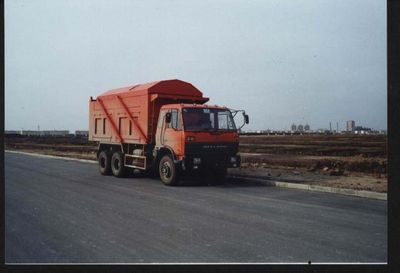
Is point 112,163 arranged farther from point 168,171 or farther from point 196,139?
point 196,139

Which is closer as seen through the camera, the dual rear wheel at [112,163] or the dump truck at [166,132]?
the dump truck at [166,132]

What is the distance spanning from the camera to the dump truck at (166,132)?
12.7 m

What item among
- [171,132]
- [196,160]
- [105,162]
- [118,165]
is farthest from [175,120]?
[105,162]

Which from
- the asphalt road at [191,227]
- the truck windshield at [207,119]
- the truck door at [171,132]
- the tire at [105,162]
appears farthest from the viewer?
the tire at [105,162]

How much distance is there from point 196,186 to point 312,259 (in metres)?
7.78

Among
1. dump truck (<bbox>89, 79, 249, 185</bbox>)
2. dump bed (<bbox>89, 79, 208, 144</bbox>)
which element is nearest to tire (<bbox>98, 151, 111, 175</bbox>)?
dump truck (<bbox>89, 79, 249, 185</bbox>)

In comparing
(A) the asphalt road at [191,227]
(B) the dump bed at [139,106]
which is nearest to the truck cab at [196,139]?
(B) the dump bed at [139,106]

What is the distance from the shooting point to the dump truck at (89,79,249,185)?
501 inches

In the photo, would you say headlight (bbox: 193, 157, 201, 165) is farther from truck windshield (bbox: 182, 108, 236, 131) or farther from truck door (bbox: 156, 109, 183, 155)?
truck windshield (bbox: 182, 108, 236, 131)

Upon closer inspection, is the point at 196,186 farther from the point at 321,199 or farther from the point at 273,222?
the point at 273,222

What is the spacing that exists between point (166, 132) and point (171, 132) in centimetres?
31

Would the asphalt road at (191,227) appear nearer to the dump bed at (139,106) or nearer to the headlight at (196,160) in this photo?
the headlight at (196,160)

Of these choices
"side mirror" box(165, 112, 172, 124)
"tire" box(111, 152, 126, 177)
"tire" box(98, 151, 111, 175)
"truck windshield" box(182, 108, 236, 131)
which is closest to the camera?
"truck windshield" box(182, 108, 236, 131)

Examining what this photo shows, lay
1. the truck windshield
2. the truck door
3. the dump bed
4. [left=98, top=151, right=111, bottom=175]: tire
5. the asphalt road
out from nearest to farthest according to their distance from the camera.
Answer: the asphalt road
the truck door
the truck windshield
the dump bed
[left=98, top=151, right=111, bottom=175]: tire
